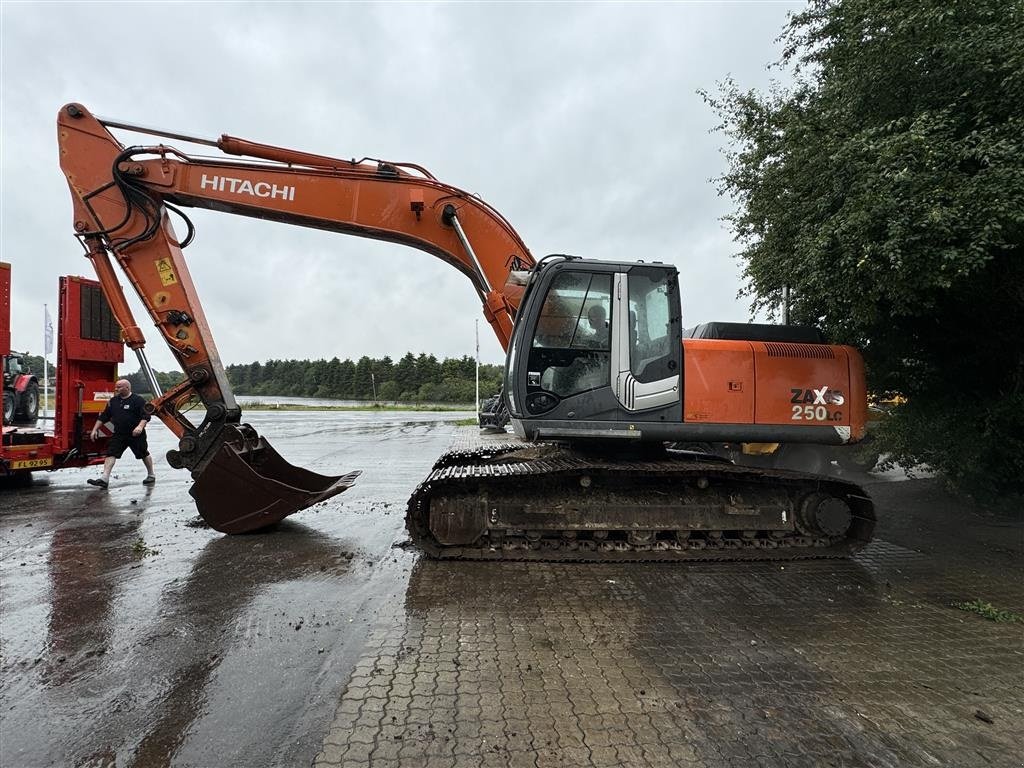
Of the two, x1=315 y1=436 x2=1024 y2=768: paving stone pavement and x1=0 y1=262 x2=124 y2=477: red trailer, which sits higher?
x1=0 y1=262 x2=124 y2=477: red trailer

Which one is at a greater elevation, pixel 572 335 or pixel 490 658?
pixel 572 335

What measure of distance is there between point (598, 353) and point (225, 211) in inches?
167

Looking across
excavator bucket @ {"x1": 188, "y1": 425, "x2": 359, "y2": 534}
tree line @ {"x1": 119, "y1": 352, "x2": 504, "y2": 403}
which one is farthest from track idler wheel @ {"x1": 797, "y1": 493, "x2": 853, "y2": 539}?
tree line @ {"x1": 119, "y1": 352, "x2": 504, "y2": 403}

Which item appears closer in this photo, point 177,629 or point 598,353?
point 177,629

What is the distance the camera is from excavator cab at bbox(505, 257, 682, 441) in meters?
4.88

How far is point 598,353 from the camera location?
4.92 m

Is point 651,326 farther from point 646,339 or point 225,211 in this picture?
point 225,211

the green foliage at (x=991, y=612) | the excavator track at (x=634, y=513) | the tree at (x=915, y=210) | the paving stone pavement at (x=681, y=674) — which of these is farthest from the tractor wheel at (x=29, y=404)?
the green foliage at (x=991, y=612)

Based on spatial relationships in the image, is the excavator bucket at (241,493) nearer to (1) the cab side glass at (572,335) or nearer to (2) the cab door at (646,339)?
(1) the cab side glass at (572,335)

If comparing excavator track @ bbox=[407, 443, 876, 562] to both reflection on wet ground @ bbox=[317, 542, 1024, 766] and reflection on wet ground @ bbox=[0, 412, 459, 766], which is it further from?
reflection on wet ground @ bbox=[0, 412, 459, 766]

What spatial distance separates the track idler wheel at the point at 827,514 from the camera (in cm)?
502

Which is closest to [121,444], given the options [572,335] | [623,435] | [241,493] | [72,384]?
[72,384]

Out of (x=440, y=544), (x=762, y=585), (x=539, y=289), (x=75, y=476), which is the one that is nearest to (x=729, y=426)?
(x=762, y=585)

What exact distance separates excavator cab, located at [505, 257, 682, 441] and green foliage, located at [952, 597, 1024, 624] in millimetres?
2455
